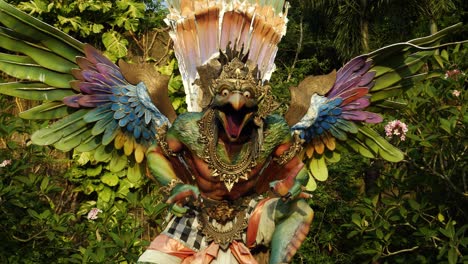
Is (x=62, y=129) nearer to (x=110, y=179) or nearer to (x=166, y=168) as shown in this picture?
(x=166, y=168)

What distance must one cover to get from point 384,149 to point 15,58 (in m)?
2.23

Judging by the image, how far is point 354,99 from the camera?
4438mm

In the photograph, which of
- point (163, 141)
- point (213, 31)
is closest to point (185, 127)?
point (163, 141)

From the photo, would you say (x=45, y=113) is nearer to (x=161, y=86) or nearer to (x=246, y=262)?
(x=161, y=86)

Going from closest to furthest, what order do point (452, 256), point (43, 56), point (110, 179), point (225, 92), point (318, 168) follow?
point (225, 92) < point (43, 56) < point (318, 168) < point (452, 256) < point (110, 179)

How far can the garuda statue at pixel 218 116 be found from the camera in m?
3.90

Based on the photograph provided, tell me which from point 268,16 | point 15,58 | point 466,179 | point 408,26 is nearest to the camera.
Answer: point 15,58

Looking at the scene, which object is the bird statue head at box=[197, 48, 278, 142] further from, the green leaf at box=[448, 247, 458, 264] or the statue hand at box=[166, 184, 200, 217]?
the green leaf at box=[448, 247, 458, 264]

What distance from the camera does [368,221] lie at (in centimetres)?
594

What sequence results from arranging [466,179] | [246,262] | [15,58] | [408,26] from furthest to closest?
[408,26], [466,179], [15,58], [246,262]

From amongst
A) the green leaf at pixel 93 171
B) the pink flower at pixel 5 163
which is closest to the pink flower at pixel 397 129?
the pink flower at pixel 5 163

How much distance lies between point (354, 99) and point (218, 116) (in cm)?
97

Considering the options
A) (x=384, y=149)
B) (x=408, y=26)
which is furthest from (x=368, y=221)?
(x=408, y=26)

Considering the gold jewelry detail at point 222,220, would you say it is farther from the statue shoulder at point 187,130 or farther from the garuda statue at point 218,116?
the statue shoulder at point 187,130
